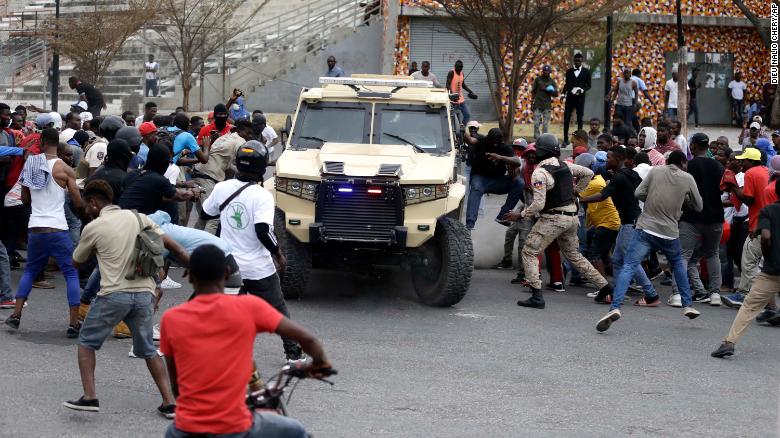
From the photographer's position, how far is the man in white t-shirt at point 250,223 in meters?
8.77

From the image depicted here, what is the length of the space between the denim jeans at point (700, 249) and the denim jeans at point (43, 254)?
6.55m

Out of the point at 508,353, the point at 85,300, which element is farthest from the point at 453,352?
the point at 85,300

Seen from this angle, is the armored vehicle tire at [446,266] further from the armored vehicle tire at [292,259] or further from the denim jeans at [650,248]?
the denim jeans at [650,248]

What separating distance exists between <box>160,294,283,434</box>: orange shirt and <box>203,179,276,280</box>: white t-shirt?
354 cm

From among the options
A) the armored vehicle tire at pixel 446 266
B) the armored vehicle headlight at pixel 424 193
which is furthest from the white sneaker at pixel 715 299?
the armored vehicle headlight at pixel 424 193

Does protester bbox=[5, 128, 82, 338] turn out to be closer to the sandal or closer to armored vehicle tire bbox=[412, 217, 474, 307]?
armored vehicle tire bbox=[412, 217, 474, 307]

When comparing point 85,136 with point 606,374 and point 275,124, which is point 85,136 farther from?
point 275,124

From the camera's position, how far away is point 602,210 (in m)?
13.4

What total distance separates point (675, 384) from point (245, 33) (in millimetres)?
26807

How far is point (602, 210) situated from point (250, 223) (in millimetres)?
5732

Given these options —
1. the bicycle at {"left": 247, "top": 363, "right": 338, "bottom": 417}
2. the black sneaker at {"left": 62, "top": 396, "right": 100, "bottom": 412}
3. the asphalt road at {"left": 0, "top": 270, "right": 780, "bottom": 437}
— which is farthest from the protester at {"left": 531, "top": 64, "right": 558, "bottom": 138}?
the bicycle at {"left": 247, "top": 363, "right": 338, "bottom": 417}

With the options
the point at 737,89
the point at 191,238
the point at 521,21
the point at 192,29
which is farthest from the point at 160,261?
the point at 737,89

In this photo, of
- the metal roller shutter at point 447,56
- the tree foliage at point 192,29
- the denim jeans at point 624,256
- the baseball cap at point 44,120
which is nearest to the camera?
the denim jeans at point 624,256

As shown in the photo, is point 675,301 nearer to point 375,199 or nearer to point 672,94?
point 375,199
